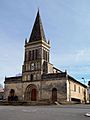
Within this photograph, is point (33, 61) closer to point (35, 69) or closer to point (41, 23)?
point (35, 69)

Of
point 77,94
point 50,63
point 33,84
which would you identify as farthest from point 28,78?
point 77,94

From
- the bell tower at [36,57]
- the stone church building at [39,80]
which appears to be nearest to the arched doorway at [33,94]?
the stone church building at [39,80]

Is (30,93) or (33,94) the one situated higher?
(30,93)

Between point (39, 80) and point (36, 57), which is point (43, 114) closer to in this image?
point (39, 80)

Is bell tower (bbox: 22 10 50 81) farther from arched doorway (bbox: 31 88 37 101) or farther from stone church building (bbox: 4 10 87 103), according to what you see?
arched doorway (bbox: 31 88 37 101)

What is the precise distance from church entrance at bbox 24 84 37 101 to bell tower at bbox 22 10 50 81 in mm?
1930

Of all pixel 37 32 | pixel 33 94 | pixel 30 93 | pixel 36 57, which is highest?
pixel 37 32

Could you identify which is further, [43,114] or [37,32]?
[37,32]

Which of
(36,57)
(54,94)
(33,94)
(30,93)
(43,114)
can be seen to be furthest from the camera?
(36,57)

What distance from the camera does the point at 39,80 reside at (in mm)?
A: 51156

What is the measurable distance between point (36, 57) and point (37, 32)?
299 inches

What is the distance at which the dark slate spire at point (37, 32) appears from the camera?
55669 millimetres

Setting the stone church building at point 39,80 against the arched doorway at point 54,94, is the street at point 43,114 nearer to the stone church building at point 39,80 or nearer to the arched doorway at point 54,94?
the stone church building at point 39,80

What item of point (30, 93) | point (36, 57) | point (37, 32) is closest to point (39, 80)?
point (30, 93)
